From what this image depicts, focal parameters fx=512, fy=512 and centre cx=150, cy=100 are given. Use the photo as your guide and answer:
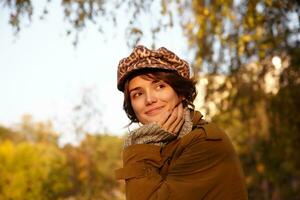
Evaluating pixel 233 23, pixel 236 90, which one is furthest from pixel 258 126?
pixel 233 23

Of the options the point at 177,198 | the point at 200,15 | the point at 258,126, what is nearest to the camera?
the point at 177,198

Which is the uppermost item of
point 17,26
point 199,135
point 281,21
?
point 281,21

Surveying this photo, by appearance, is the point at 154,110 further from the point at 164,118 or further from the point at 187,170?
the point at 187,170

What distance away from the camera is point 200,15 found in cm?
643

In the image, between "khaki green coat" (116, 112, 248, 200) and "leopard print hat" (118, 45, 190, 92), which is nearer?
"khaki green coat" (116, 112, 248, 200)

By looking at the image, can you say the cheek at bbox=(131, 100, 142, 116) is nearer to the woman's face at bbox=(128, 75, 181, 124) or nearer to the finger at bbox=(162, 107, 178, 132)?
the woman's face at bbox=(128, 75, 181, 124)

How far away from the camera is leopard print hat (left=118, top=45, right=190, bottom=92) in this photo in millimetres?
2080

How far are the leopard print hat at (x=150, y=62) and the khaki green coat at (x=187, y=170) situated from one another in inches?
11.3

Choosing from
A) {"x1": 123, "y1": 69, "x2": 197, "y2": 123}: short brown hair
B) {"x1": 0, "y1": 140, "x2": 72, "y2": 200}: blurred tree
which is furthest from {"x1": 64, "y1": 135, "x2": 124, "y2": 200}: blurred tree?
{"x1": 123, "y1": 69, "x2": 197, "y2": 123}: short brown hair

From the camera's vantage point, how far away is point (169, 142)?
6.62 ft

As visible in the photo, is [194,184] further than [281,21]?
No

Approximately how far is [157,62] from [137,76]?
11cm

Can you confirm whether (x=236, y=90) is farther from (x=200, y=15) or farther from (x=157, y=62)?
(x=157, y=62)

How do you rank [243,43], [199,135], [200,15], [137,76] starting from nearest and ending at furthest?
[199,135], [137,76], [200,15], [243,43]
